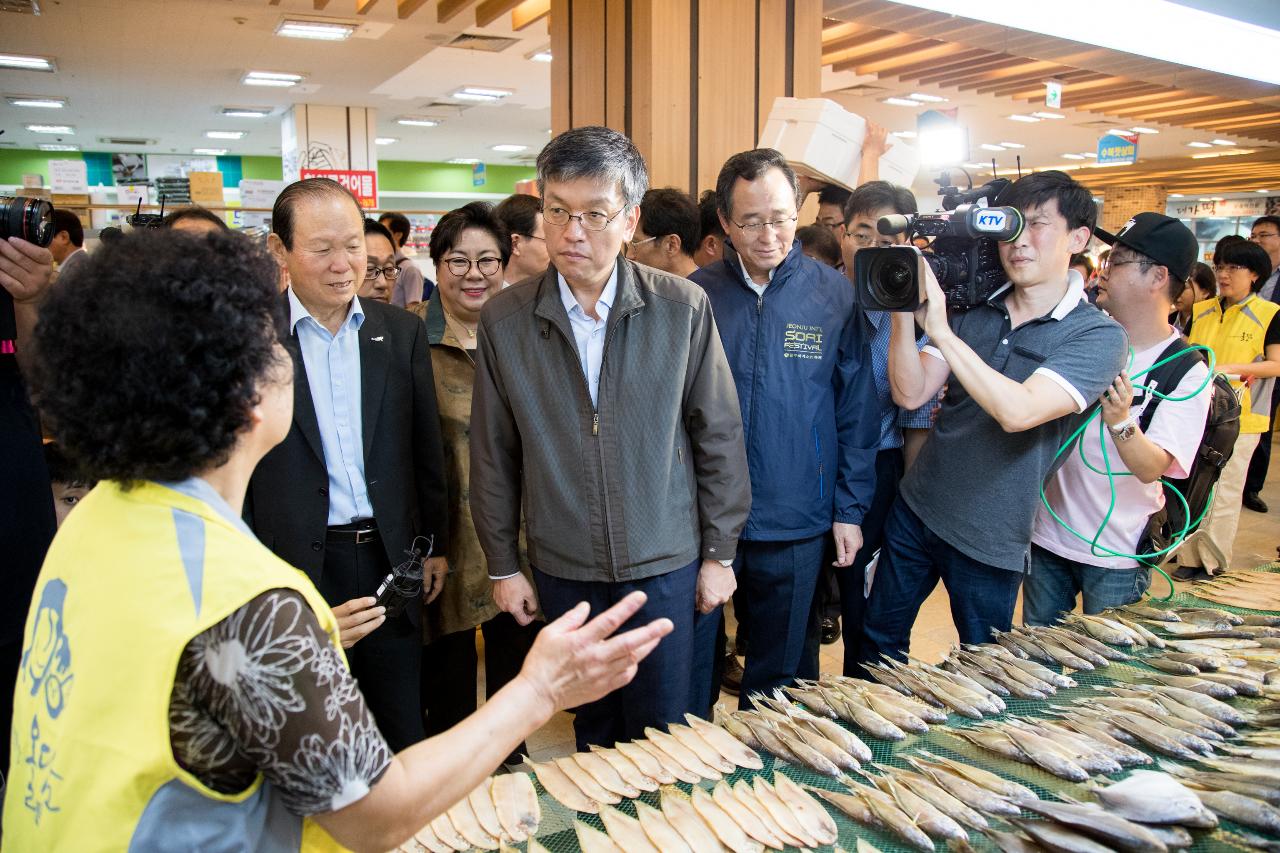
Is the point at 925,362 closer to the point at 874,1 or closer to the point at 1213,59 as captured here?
the point at 1213,59

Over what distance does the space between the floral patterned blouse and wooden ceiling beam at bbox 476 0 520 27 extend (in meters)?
5.74

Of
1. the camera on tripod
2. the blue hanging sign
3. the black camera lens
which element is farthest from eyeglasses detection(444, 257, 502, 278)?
the blue hanging sign

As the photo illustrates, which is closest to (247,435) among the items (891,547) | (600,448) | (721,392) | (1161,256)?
(600,448)

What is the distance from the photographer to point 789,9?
432 centimetres

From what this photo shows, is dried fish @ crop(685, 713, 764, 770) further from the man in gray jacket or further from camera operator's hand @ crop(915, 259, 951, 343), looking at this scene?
camera operator's hand @ crop(915, 259, 951, 343)

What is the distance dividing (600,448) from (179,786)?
122cm

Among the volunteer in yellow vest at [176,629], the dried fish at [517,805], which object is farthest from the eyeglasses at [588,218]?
the dried fish at [517,805]

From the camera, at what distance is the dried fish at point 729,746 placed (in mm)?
1586

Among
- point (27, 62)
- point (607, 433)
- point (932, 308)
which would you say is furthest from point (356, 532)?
point (27, 62)

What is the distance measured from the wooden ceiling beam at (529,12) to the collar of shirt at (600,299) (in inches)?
190

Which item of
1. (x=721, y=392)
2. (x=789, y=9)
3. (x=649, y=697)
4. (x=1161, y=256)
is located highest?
(x=789, y=9)

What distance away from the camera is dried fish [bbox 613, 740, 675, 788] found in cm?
154

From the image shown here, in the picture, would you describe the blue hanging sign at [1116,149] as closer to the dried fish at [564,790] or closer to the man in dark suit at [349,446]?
the man in dark suit at [349,446]

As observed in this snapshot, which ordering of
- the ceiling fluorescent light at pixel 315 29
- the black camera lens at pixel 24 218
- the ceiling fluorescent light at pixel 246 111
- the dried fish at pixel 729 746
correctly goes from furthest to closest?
the ceiling fluorescent light at pixel 246 111
the ceiling fluorescent light at pixel 315 29
the black camera lens at pixel 24 218
the dried fish at pixel 729 746
